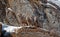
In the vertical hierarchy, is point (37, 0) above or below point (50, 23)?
above

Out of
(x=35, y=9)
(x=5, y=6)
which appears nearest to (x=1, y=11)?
(x=5, y=6)

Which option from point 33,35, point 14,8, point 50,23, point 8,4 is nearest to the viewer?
point 33,35

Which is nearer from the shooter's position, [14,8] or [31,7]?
[14,8]

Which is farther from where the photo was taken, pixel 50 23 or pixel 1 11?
pixel 50 23

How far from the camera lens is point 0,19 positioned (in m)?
5.88

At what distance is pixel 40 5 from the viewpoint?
295 inches

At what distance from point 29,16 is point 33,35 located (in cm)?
388

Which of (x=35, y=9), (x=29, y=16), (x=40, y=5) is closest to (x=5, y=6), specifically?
(x=29, y=16)

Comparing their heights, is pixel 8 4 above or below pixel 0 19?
above

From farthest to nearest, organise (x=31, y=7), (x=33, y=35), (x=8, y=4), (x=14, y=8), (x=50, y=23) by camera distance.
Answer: (x=50, y=23), (x=31, y=7), (x=14, y=8), (x=8, y=4), (x=33, y=35)

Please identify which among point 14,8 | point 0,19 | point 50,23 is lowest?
point 50,23

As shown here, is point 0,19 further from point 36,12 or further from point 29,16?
point 36,12

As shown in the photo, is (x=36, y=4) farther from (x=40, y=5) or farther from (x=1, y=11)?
(x=1, y=11)

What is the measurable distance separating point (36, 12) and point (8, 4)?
6.11ft
